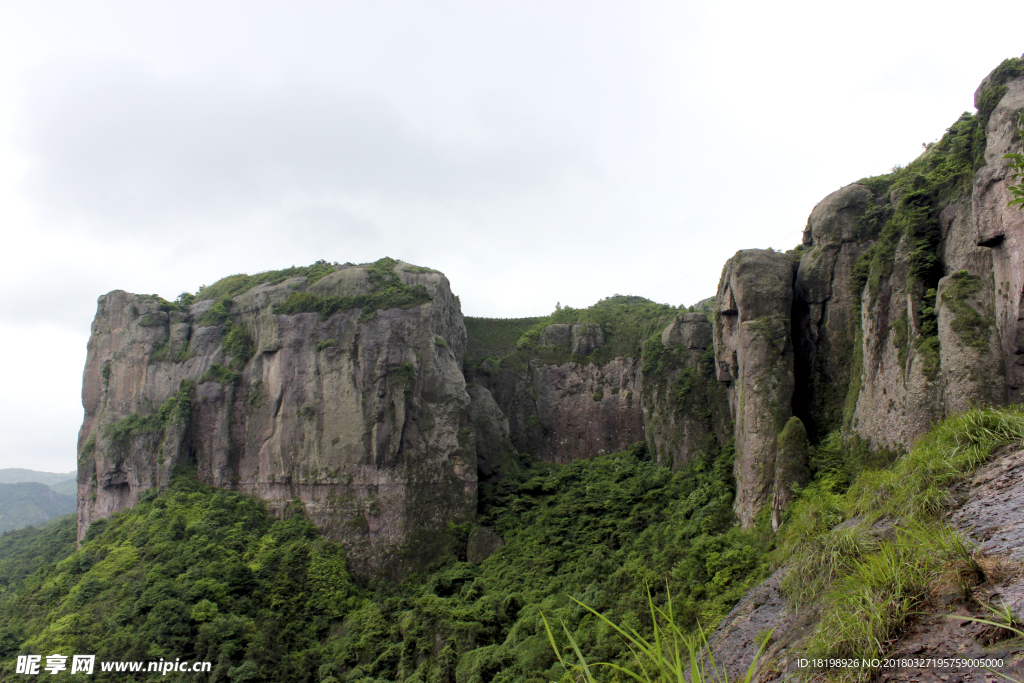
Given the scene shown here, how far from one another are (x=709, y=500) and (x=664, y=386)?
17.0 feet

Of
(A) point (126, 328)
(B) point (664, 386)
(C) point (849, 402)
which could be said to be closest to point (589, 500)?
(B) point (664, 386)

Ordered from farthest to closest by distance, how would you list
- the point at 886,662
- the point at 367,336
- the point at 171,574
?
the point at 367,336 → the point at 171,574 → the point at 886,662

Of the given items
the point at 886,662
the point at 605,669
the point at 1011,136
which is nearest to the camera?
the point at 886,662

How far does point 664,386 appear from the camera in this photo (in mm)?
20359

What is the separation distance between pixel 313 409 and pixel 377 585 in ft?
21.9

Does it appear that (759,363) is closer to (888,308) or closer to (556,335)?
(888,308)

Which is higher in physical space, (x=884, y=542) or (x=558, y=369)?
(x=558, y=369)

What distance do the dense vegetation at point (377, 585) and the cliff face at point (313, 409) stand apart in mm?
1027

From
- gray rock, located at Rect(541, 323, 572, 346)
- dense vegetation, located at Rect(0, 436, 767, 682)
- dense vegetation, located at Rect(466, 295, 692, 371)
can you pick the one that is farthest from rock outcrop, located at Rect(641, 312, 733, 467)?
gray rock, located at Rect(541, 323, 572, 346)

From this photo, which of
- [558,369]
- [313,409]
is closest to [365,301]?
[313,409]

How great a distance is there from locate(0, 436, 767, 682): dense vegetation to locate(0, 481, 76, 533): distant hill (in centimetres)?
7522

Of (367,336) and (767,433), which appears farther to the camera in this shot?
(367,336)

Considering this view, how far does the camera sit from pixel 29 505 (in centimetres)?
8494

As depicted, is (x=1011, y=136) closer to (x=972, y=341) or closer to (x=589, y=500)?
(x=972, y=341)
